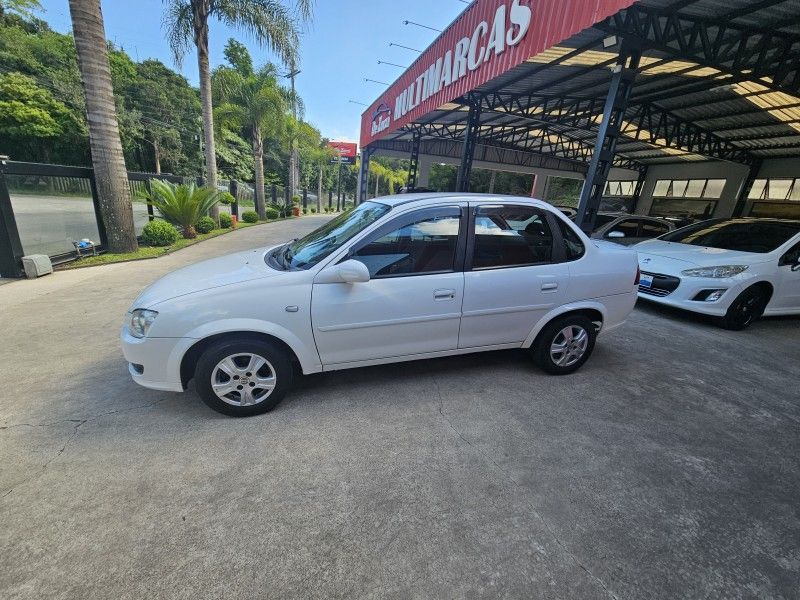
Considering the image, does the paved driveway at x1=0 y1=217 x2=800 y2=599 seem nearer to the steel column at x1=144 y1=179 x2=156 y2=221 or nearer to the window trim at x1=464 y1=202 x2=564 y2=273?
the window trim at x1=464 y1=202 x2=564 y2=273

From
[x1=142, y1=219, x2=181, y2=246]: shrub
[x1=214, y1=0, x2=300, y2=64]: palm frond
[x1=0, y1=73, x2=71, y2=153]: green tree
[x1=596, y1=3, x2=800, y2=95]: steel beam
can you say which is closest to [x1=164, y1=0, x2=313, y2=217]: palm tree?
[x1=214, y1=0, x2=300, y2=64]: palm frond

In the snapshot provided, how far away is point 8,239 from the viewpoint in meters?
5.92

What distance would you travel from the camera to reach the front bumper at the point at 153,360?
2.53 meters

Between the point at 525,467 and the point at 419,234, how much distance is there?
73.5 inches

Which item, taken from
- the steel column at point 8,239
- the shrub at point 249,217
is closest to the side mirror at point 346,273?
the steel column at point 8,239

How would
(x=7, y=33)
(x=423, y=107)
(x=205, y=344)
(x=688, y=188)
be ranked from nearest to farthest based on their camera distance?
(x=205, y=344), (x=423, y=107), (x=688, y=188), (x=7, y=33)

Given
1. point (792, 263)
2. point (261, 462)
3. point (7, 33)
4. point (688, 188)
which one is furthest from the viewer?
point (7, 33)

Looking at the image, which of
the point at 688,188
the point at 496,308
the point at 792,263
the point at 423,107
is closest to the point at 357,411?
the point at 496,308

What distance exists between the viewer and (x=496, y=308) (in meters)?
3.16

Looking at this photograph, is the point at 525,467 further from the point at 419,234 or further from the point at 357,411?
the point at 419,234

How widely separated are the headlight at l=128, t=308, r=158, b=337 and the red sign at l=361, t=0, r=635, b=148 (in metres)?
5.95

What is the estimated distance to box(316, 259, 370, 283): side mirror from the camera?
8.53ft

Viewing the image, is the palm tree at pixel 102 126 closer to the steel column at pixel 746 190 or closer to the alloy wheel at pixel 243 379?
the alloy wheel at pixel 243 379

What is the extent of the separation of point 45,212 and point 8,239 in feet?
3.16
